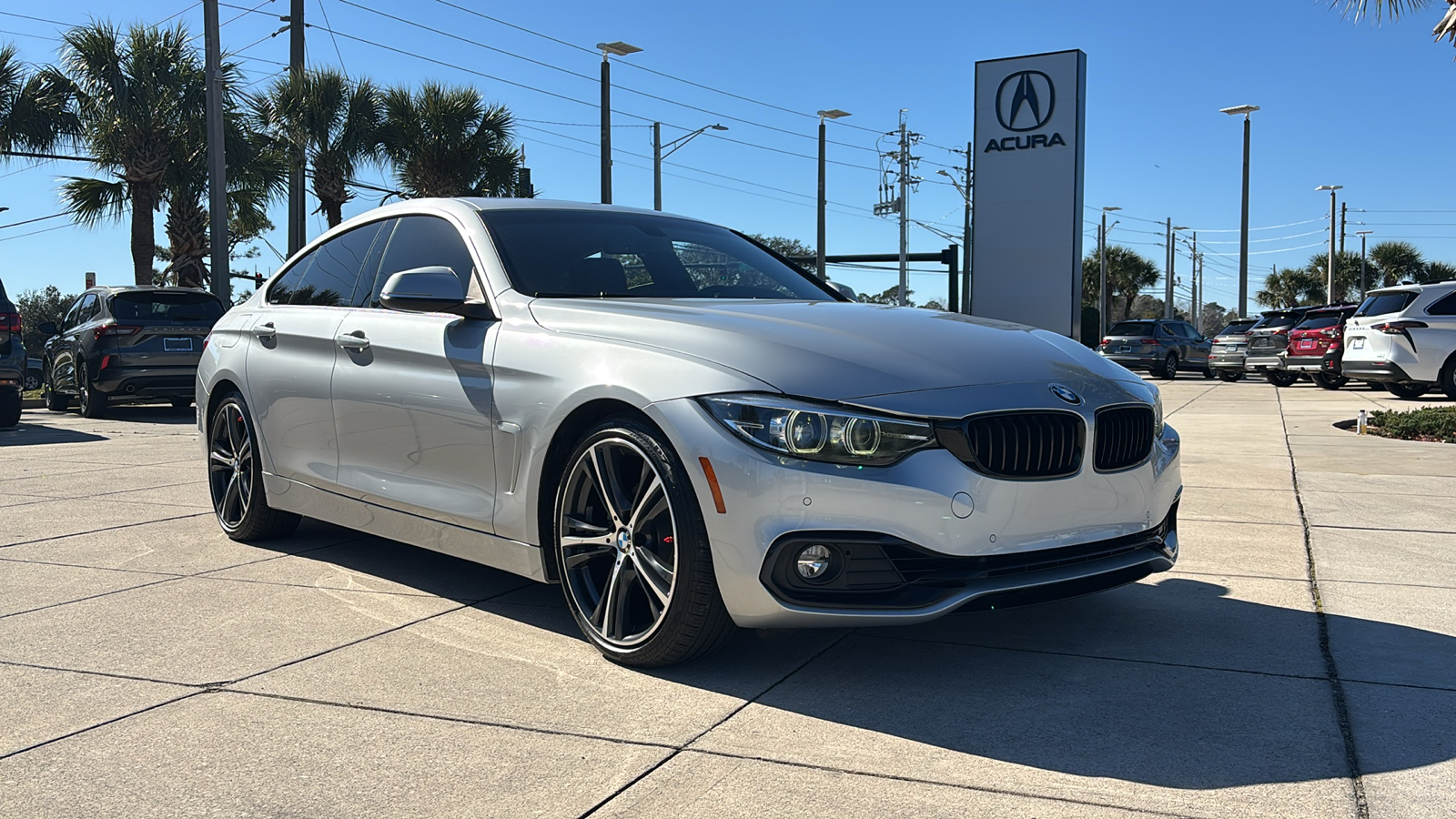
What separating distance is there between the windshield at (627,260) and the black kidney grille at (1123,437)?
5.03 feet

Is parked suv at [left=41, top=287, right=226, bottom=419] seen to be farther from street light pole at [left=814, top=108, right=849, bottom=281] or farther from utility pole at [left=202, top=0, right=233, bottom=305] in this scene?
street light pole at [left=814, top=108, right=849, bottom=281]

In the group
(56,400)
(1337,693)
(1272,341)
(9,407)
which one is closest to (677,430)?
(1337,693)

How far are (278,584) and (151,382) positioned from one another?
36.9 ft

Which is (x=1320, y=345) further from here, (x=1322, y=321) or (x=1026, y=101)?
(x=1026, y=101)

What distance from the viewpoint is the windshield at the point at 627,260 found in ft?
15.1

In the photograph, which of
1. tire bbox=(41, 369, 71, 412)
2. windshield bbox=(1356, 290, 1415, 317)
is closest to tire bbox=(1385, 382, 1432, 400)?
windshield bbox=(1356, 290, 1415, 317)

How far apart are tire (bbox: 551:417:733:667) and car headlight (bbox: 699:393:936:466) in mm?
309

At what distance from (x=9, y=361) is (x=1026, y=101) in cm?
1226

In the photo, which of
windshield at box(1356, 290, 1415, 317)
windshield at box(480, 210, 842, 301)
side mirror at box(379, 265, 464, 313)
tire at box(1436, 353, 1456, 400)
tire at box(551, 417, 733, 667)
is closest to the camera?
tire at box(551, 417, 733, 667)

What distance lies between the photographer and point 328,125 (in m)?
25.5

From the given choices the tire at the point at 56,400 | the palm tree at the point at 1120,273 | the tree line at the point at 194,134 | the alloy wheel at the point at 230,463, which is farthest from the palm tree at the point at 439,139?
the palm tree at the point at 1120,273

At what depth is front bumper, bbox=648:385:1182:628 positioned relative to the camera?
3.38 metres

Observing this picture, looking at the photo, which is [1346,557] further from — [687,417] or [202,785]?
[202,785]

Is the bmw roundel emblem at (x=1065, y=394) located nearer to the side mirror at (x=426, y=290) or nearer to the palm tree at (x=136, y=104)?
the side mirror at (x=426, y=290)
